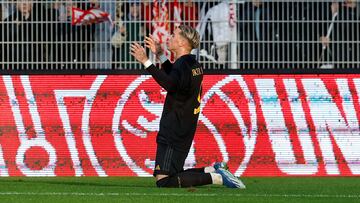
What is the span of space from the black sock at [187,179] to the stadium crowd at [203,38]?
20.7 ft

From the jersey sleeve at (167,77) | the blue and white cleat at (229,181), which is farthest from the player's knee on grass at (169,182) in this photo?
the jersey sleeve at (167,77)

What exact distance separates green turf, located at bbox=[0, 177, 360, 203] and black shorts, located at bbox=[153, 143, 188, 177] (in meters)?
0.22

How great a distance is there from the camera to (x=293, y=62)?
17406 millimetres

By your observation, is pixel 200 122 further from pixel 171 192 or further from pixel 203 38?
pixel 171 192

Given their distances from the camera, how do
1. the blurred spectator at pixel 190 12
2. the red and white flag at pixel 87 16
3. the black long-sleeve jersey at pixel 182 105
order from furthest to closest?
the blurred spectator at pixel 190 12, the red and white flag at pixel 87 16, the black long-sleeve jersey at pixel 182 105

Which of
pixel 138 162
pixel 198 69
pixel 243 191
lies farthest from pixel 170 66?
pixel 138 162

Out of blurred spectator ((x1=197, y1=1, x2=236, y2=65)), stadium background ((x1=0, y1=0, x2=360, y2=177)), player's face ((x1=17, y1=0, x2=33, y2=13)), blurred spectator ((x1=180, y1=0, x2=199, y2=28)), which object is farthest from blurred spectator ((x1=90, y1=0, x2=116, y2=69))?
stadium background ((x1=0, y1=0, x2=360, y2=177))

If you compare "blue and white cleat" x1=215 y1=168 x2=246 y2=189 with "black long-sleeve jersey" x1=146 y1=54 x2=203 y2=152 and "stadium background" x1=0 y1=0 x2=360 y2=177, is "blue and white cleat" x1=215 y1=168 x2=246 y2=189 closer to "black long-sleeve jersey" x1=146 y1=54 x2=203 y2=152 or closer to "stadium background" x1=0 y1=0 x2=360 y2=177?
"black long-sleeve jersey" x1=146 y1=54 x2=203 y2=152

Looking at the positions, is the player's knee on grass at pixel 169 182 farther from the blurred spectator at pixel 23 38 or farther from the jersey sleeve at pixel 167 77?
the blurred spectator at pixel 23 38

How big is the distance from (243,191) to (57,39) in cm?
739

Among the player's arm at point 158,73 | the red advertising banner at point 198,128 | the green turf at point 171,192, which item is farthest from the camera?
the red advertising banner at point 198,128

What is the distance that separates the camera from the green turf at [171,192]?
9.59m

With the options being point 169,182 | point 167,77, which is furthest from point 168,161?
point 167,77

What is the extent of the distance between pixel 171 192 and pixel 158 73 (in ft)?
3.61
